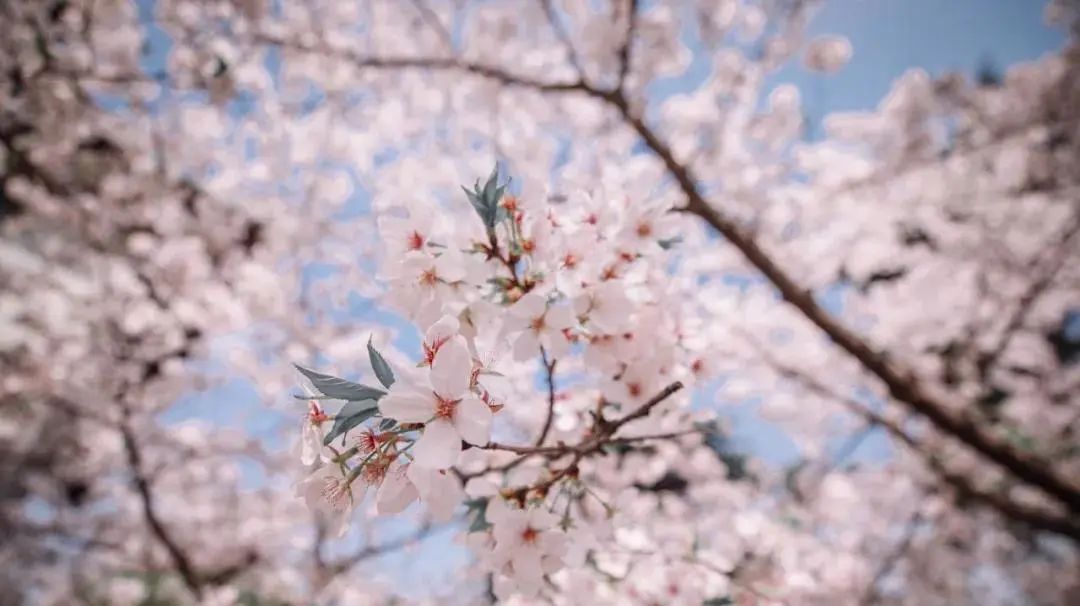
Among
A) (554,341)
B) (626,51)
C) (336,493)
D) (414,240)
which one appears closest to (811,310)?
(626,51)

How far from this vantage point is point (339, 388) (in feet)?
2.27

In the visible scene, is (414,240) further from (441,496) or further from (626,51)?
Result: (626,51)

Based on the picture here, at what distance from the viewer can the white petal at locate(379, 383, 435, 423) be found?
26.2 inches

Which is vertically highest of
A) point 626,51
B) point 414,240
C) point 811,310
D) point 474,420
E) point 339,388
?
point 626,51

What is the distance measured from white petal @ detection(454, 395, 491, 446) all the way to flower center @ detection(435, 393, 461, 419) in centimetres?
2

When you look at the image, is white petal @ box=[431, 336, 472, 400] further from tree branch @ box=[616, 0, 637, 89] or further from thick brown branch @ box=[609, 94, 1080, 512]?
tree branch @ box=[616, 0, 637, 89]

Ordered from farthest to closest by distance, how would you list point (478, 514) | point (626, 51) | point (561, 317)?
point (626, 51) → point (478, 514) → point (561, 317)

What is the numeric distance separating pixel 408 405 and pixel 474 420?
0.29 feet

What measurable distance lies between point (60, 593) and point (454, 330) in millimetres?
8031

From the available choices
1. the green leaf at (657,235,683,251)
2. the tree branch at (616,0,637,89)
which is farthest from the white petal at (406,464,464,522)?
the tree branch at (616,0,637,89)

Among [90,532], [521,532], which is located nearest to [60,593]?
[90,532]

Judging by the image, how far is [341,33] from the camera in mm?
4719

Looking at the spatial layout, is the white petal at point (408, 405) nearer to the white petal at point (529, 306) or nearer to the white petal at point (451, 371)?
the white petal at point (451, 371)

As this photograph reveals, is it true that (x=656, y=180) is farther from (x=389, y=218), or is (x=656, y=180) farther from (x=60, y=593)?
(x=60, y=593)
